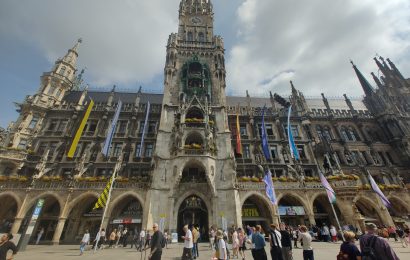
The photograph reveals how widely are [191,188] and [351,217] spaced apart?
21092 mm

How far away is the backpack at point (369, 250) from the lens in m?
5.00

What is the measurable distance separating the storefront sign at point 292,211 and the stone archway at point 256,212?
1904 millimetres

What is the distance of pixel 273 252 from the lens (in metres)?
8.14

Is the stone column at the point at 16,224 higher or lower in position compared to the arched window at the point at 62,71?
lower

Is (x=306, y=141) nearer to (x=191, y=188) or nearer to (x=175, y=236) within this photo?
(x=191, y=188)

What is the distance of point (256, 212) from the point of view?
28.8m

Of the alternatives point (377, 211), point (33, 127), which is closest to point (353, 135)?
point (377, 211)

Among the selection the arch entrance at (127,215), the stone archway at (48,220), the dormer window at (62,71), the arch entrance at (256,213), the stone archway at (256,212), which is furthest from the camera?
the dormer window at (62,71)

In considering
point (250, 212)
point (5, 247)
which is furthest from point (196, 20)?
point (5, 247)

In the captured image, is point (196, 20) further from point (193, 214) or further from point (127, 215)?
point (127, 215)

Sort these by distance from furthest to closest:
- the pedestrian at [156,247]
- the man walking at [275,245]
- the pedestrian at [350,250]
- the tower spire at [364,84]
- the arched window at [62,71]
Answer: the tower spire at [364,84]
the arched window at [62,71]
the man walking at [275,245]
the pedestrian at [156,247]
the pedestrian at [350,250]

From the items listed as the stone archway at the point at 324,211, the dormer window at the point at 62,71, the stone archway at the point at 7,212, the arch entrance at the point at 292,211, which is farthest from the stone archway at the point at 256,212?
the dormer window at the point at 62,71

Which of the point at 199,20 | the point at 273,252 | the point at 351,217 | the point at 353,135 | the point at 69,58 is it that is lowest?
the point at 273,252

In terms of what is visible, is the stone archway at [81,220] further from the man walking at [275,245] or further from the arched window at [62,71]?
the arched window at [62,71]
